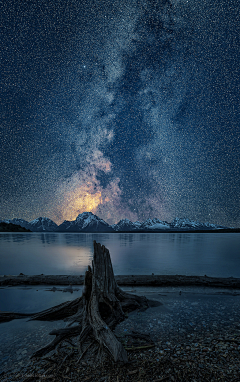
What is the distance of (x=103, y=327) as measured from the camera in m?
5.20

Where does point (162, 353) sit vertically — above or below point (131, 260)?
above

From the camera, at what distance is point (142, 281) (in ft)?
35.4

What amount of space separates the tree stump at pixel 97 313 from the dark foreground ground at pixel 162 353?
27cm

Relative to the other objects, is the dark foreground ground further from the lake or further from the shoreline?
the lake

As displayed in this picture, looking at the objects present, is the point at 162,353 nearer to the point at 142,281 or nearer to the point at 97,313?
the point at 97,313

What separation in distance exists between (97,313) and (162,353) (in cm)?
217

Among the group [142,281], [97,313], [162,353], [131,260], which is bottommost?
[131,260]

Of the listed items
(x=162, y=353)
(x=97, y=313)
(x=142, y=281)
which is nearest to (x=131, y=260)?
(x=142, y=281)

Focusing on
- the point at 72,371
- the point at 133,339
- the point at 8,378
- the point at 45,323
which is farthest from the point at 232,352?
the point at 45,323

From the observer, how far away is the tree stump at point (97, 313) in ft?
15.7

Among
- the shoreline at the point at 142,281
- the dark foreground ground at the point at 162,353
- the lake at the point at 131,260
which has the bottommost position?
the lake at the point at 131,260

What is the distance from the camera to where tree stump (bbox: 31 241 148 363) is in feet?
15.7

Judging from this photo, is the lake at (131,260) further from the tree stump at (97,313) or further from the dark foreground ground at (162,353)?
the dark foreground ground at (162,353)

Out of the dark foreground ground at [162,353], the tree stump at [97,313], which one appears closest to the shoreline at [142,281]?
the tree stump at [97,313]
